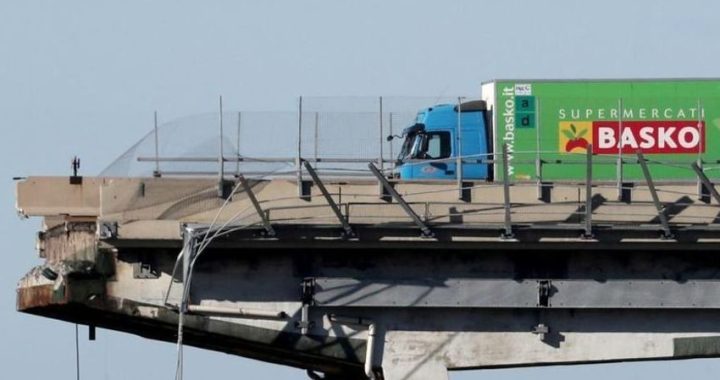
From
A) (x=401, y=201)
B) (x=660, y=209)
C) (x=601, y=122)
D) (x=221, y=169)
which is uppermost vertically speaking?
(x=601, y=122)

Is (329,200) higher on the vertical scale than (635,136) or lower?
lower

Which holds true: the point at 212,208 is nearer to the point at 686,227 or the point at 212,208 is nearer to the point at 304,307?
the point at 304,307

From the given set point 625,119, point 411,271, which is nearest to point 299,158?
point 411,271

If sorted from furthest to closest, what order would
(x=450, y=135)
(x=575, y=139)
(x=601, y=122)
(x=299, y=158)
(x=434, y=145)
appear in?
(x=450, y=135) → (x=434, y=145) → (x=601, y=122) → (x=575, y=139) → (x=299, y=158)

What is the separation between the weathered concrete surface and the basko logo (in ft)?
25.5

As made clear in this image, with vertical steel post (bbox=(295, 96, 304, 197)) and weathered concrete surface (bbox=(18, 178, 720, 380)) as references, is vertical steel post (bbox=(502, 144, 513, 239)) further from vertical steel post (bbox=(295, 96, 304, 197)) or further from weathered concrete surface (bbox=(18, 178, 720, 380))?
vertical steel post (bbox=(295, 96, 304, 197))

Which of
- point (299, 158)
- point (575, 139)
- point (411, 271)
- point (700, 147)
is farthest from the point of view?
point (575, 139)

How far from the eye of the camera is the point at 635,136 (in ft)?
158

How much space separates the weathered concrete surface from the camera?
39.3 m

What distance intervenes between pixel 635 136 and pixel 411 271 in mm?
9651

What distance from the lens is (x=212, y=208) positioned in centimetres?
3959

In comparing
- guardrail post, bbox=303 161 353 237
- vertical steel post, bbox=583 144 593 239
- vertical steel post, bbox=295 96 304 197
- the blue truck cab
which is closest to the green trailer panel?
the blue truck cab

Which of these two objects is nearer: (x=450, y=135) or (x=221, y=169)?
(x=221, y=169)

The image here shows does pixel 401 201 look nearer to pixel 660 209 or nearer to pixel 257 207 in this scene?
pixel 257 207
